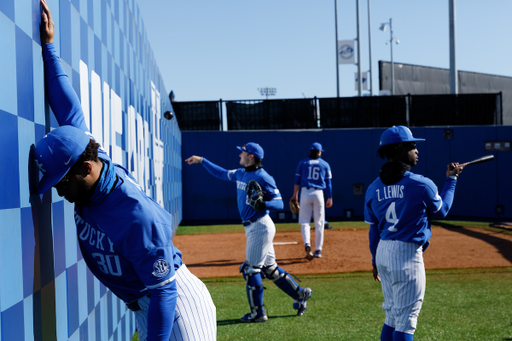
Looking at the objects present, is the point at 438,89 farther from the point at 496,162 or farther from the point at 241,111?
the point at 241,111

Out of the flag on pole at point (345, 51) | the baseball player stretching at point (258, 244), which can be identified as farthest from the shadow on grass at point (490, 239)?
the flag on pole at point (345, 51)

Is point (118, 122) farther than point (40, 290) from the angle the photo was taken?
Yes

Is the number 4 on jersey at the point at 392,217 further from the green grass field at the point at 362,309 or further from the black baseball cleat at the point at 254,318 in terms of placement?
the black baseball cleat at the point at 254,318

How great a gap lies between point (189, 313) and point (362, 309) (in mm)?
3856

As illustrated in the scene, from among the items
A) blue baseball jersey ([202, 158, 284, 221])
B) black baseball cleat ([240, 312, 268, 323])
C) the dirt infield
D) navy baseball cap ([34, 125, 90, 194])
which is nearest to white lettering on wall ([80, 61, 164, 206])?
blue baseball jersey ([202, 158, 284, 221])

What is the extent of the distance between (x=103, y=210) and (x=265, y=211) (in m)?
3.56

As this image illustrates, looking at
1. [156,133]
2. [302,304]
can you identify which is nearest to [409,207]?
[302,304]

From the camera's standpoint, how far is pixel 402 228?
3.54 m

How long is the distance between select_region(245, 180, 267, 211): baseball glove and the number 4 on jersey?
76.0 inches

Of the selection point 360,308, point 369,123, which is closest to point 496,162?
point 369,123

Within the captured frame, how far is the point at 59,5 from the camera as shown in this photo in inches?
111

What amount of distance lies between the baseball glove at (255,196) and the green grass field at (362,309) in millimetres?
1299

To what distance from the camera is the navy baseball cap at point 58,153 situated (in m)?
1.79

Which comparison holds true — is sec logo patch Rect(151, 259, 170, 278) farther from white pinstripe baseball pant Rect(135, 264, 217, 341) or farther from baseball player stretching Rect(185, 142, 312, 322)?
baseball player stretching Rect(185, 142, 312, 322)
